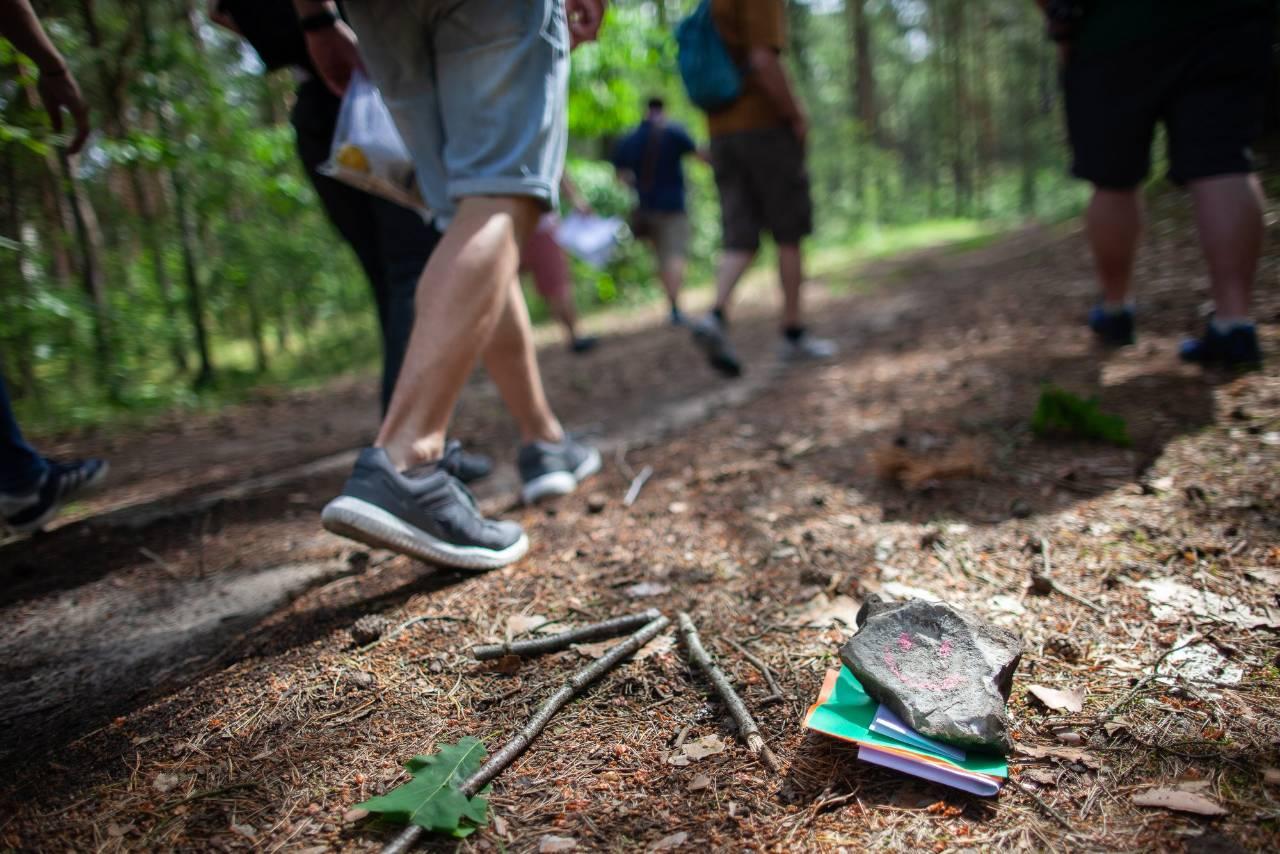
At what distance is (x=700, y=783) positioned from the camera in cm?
108

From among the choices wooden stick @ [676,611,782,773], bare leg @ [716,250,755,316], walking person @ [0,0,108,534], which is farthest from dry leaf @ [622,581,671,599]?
bare leg @ [716,250,755,316]

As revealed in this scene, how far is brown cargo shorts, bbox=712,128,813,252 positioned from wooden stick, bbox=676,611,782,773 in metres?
3.15

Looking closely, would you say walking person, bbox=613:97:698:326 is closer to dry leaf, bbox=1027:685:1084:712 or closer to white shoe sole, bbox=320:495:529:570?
white shoe sole, bbox=320:495:529:570

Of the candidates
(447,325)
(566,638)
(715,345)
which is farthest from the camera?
(715,345)

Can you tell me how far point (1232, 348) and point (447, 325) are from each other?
2775mm

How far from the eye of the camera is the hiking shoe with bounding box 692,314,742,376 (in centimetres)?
389

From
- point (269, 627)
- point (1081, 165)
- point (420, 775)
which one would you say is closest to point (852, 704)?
point (420, 775)

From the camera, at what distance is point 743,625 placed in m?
1.48

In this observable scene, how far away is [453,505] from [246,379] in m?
5.36

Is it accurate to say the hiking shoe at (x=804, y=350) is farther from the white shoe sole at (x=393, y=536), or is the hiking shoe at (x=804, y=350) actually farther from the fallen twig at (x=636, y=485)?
the white shoe sole at (x=393, y=536)

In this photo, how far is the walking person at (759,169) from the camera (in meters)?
3.77

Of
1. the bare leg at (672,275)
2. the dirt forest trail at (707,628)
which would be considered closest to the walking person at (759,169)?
the dirt forest trail at (707,628)

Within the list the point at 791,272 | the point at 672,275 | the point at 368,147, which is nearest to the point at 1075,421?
the point at 791,272

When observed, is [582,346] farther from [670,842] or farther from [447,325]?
[670,842]
